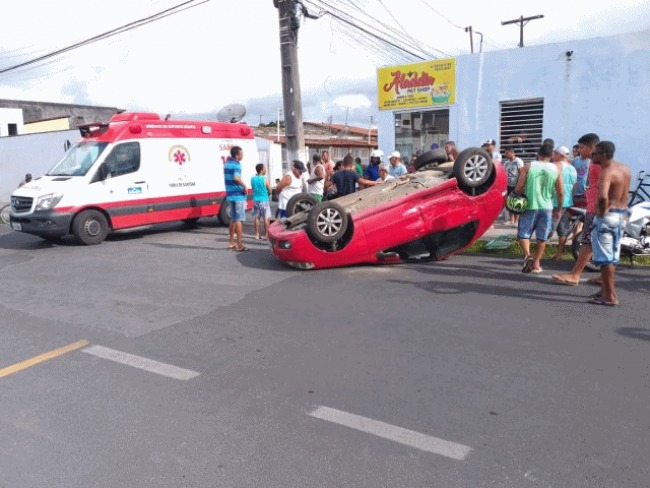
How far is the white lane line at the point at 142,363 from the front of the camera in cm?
431

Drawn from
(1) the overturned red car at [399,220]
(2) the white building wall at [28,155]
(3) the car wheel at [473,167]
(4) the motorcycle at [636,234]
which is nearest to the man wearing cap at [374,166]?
(1) the overturned red car at [399,220]

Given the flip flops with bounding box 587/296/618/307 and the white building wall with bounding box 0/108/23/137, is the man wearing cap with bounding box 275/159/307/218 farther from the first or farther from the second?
the white building wall with bounding box 0/108/23/137

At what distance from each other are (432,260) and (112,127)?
24.3ft

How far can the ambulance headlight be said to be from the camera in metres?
10.6

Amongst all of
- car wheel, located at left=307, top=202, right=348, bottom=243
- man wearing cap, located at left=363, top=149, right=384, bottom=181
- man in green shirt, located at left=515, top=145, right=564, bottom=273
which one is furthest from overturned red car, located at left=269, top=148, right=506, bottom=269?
man wearing cap, located at left=363, top=149, right=384, bottom=181

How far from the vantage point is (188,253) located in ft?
32.6

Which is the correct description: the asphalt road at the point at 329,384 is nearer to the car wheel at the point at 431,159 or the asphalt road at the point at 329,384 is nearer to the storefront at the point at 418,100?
the car wheel at the point at 431,159

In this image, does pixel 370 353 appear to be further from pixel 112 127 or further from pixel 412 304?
pixel 112 127

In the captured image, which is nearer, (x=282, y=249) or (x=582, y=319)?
(x=582, y=319)

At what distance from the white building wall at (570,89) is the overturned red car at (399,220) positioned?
5798mm

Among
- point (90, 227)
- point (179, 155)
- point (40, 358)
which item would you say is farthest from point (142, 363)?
point (179, 155)

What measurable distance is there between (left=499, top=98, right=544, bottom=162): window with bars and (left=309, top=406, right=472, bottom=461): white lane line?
430 inches

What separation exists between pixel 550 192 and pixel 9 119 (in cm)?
3781

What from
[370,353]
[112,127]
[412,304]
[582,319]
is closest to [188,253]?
[112,127]
